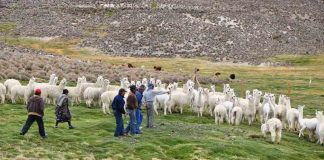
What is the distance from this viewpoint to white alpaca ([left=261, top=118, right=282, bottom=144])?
28.1 metres

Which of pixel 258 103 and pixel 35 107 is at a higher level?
pixel 35 107

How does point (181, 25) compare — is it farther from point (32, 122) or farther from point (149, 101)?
point (32, 122)

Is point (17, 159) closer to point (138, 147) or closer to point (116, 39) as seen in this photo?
point (138, 147)

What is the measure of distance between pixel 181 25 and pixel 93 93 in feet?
288

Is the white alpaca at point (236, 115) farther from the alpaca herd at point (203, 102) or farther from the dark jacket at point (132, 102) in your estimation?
the dark jacket at point (132, 102)

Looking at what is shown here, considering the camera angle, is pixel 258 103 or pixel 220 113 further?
pixel 258 103

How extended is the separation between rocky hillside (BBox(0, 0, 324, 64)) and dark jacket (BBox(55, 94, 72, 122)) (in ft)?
254

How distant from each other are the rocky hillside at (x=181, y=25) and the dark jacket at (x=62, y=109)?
7752 centimetres

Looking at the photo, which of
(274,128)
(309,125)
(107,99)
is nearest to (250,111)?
(309,125)

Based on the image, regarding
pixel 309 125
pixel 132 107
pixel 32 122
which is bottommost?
pixel 309 125

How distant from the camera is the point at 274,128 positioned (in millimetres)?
28500

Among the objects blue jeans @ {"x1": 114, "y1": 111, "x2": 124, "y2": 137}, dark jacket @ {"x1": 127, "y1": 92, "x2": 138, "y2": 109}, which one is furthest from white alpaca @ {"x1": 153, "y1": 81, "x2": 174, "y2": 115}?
dark jacket @ {"x1": 127, "y1": 92, "x2": 138, "y2": 109}

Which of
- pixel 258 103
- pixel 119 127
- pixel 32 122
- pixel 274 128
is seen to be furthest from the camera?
pixel 258 103

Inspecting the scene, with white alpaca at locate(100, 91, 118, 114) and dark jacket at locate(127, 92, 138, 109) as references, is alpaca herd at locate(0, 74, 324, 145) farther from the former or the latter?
dark jacket at locate(127, 92, 138, 109)
